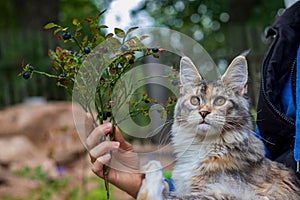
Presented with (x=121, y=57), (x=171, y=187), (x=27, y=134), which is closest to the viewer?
(x=121, y=57)

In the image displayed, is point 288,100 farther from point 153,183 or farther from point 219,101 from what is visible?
point 153,183

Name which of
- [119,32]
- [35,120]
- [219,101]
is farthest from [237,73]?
[35,120]

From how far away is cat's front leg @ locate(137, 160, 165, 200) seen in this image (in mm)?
1542

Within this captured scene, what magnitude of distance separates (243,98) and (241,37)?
209 inches

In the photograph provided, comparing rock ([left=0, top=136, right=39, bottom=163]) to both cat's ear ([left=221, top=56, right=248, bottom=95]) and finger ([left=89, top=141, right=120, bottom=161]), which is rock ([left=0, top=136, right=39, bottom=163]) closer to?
finger ([left=89, top=141, right=120, bottom=161])

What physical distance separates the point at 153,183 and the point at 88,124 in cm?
26

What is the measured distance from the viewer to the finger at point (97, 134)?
1.53m

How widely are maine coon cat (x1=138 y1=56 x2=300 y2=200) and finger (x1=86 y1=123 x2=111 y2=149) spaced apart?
16cm

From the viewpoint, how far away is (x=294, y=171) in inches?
68.8

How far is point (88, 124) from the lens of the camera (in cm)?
158

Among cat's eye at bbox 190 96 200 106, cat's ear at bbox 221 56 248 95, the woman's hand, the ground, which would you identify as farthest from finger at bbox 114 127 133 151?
the ground

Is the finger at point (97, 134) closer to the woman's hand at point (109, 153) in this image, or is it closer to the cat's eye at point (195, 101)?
the woman's hand at point (109, 153)

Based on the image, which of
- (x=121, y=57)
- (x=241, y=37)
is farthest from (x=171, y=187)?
(x=241, y=37)

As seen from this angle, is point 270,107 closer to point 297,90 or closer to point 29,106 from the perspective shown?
point 297,90
